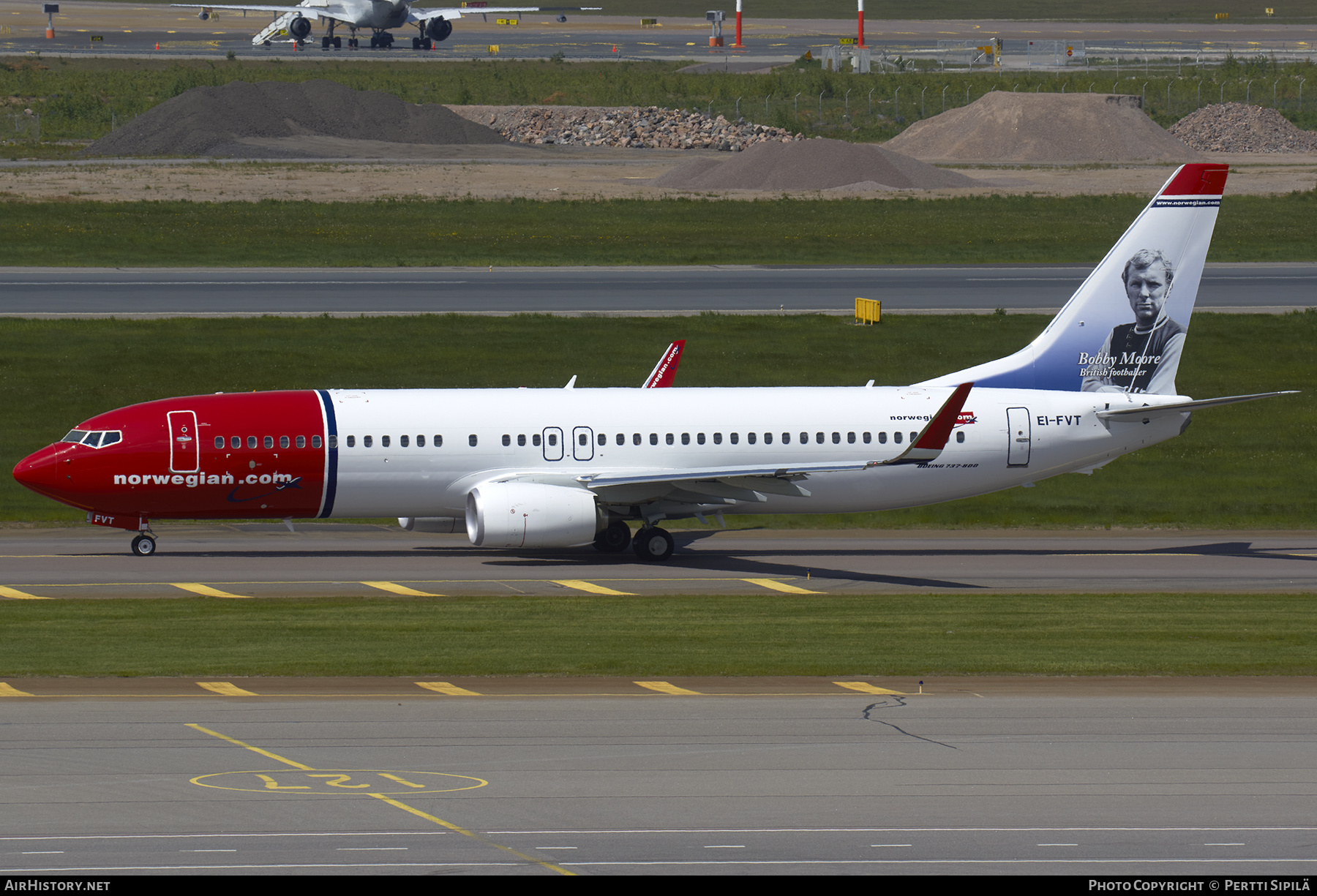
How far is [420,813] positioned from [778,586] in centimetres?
1919

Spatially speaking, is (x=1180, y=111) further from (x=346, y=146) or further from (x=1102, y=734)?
(x=1102, y=734)

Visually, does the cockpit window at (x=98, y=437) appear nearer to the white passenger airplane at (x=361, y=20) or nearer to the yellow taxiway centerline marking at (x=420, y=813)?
the yellow taxiway centerline marking at (x=420, y=813)

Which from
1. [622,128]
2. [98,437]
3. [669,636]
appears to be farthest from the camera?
[622,128]

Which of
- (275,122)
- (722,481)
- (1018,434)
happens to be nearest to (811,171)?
(275,122)

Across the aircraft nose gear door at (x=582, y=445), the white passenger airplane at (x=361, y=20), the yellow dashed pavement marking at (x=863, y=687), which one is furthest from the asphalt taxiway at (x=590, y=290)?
the white passenger airplane at (x=361, y=20)

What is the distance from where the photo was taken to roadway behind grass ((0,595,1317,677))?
2897cm

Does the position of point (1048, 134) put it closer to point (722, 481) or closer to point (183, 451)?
point (722, 481)

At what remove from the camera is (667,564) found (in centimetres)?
4234

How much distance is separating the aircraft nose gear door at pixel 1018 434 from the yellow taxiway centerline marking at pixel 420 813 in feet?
79.9

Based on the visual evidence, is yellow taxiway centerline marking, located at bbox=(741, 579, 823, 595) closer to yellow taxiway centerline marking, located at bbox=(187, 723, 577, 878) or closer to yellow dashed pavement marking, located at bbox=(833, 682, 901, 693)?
yellow dashed pavement marking, located at bbox=(833, 682, 901, 693)

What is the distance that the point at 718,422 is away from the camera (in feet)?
140

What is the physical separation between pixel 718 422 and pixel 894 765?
20.3m

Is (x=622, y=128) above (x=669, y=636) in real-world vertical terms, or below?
above

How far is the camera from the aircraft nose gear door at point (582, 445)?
4212 cm
